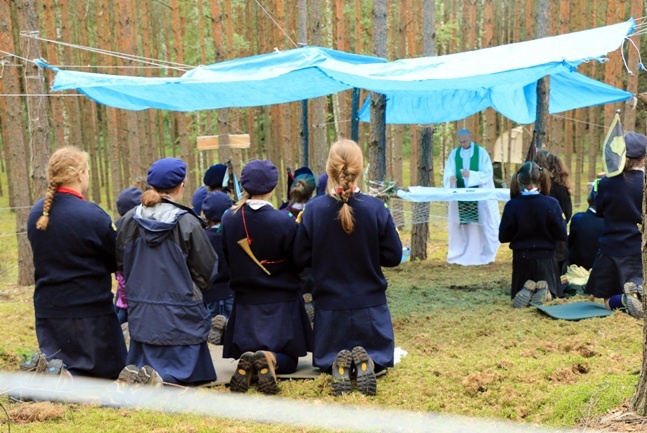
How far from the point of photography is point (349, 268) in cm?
438

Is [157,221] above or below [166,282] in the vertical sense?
above

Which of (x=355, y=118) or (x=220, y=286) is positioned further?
(x=355, y=118)

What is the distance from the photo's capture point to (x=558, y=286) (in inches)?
267

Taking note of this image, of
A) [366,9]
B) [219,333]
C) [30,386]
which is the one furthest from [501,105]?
[366,9]

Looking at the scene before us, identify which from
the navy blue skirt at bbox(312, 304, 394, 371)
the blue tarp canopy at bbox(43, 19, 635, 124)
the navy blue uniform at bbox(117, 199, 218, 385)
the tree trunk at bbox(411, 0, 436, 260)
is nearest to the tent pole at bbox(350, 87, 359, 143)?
the blue tarp canopy at bbox(43, 19, 635, 124)

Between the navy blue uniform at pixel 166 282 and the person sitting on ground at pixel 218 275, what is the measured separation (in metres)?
0.83

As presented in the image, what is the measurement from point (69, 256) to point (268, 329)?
129cm

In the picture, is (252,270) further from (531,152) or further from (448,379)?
(531,152)

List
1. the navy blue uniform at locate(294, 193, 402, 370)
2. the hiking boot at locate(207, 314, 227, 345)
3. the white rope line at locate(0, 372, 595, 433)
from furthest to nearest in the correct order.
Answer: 1. the hiking boot at locate(207, 314, 227, 345)
2. the navy blue uniform at locate(294, 193, 402, 370)
3. the white rope line at locate(0, 372, 595, 433)

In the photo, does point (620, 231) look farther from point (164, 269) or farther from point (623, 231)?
point (164, 269)

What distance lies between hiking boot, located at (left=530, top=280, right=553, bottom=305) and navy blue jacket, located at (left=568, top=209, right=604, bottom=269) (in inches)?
37.0

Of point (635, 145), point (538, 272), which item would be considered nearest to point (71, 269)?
point (538, 272)

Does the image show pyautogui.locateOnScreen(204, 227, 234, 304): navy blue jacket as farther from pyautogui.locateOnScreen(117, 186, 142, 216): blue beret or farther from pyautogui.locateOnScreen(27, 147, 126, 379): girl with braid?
pyautogui.locateOnScreen(27, 147, 126, 379): girl with braid

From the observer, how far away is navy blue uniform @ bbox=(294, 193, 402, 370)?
4.35 m
